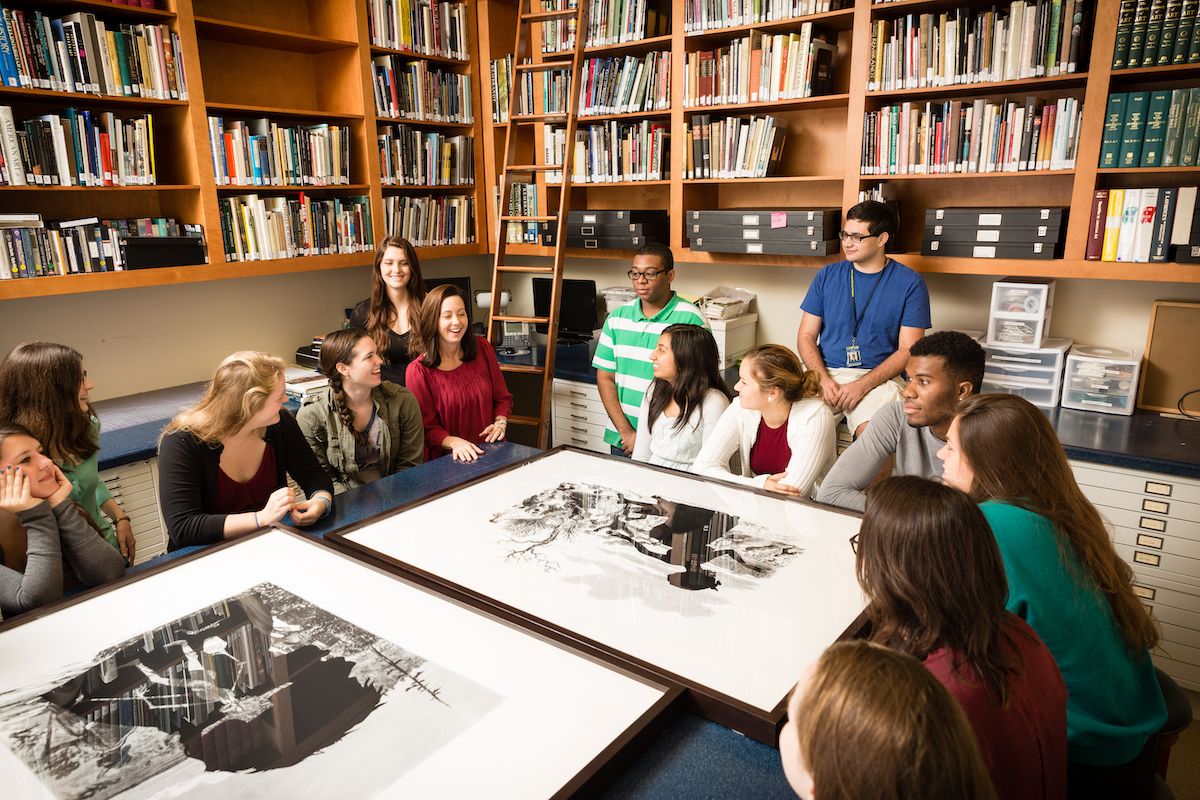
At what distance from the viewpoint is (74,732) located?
44.6 inches

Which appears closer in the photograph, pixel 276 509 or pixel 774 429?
pixel 276 509

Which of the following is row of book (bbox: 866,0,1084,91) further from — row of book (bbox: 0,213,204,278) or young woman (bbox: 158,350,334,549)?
row of book (bbox: 0,213,204,278)

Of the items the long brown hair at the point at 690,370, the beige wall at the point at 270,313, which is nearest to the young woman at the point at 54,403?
the beige wall at the point at 270,313

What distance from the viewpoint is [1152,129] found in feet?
8.93

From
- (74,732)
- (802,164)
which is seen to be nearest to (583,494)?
(74,732)

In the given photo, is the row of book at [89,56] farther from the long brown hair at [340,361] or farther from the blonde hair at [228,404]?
the blonde hair at [228,404]

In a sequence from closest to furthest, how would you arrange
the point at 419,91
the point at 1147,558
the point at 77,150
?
the point at 1147,558 → the point at 77,150 → the point at 419,91

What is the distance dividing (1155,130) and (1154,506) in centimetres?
133

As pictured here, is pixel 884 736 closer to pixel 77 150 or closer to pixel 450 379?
pixel 450 379

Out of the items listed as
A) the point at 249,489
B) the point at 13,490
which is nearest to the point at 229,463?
the point at 249,489

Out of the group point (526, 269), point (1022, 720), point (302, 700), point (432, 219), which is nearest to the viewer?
point (1022, 720)

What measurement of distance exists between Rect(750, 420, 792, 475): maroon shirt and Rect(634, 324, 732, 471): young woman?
19cm

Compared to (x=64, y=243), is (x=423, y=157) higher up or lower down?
higher up

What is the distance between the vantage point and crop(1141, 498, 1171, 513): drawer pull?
8.29ft
